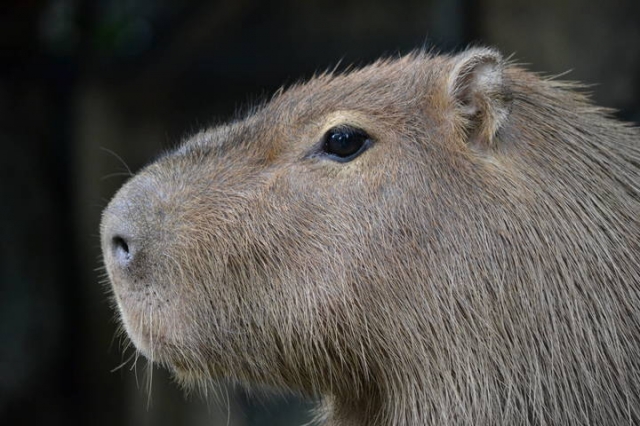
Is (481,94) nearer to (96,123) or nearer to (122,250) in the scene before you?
(122,250)

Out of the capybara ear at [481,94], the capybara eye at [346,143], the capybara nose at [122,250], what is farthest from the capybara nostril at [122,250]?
the capybara ear at [481,94]

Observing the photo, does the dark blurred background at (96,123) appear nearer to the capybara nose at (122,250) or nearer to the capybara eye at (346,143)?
the capybara eye at (346,143)

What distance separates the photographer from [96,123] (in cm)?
806

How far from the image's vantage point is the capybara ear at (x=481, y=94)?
3059mm

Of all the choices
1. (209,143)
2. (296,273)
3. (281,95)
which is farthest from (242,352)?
(281,95)

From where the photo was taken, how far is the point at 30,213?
8188 mm

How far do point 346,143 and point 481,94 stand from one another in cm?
48

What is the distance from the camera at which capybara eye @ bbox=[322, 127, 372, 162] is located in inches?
122

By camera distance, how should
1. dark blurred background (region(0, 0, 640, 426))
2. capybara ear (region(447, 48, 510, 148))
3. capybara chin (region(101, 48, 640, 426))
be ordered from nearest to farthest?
1. capybara chin (region(101, 48, 640, 426))
2. capybara ear (region(447, 48, 510, 148))
3. dark blurred background (region(0, 0, 640, 426))

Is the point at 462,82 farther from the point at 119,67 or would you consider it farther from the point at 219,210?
the point at 119,67

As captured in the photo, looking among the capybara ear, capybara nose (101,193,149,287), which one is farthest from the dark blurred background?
capybara nose (101,193,149,287)

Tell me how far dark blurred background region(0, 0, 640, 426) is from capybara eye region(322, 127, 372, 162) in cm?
389

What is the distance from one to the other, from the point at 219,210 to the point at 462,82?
0.93 meters

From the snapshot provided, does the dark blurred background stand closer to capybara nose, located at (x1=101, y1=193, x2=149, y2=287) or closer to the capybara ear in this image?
the capybara ear
